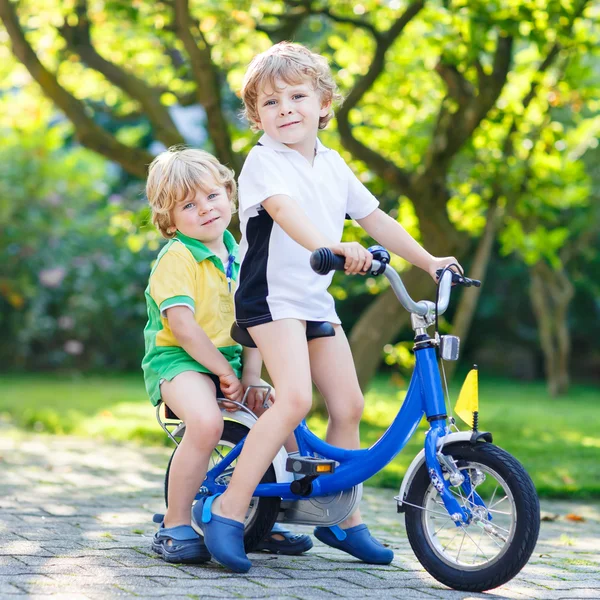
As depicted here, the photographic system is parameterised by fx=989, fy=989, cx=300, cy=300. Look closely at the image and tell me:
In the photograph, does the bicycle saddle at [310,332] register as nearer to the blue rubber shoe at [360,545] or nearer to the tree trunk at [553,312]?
the blue rubber shoe at [360,545]

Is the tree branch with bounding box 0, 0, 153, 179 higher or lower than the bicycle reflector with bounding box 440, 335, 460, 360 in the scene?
higher

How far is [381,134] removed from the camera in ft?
29.3

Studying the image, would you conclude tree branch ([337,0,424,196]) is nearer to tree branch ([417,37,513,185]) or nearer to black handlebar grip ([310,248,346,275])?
tree branch ([417,37,513,185])

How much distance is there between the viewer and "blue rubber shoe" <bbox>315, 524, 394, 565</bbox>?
10.9 feet

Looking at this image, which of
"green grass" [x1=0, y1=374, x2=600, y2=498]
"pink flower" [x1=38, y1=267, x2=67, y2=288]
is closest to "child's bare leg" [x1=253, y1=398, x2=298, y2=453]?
"green grass" [x1=0, y1=374, x2=600, y2=498]

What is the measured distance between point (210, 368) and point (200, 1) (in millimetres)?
5248

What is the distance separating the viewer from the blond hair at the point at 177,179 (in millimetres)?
3377

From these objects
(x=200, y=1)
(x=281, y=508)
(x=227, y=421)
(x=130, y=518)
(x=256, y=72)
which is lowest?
(x=130, y=518)

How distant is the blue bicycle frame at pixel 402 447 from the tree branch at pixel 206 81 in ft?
12.7

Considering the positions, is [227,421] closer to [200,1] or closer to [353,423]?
[353,423]

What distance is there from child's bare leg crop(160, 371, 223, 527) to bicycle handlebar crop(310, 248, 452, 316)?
29.4 inches

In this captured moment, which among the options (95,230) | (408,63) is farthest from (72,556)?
(95,230)

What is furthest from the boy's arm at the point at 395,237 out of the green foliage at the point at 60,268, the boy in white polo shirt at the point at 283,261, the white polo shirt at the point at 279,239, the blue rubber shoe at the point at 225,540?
the green foliage at the point at 60,268

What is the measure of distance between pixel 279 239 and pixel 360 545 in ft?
3.51
